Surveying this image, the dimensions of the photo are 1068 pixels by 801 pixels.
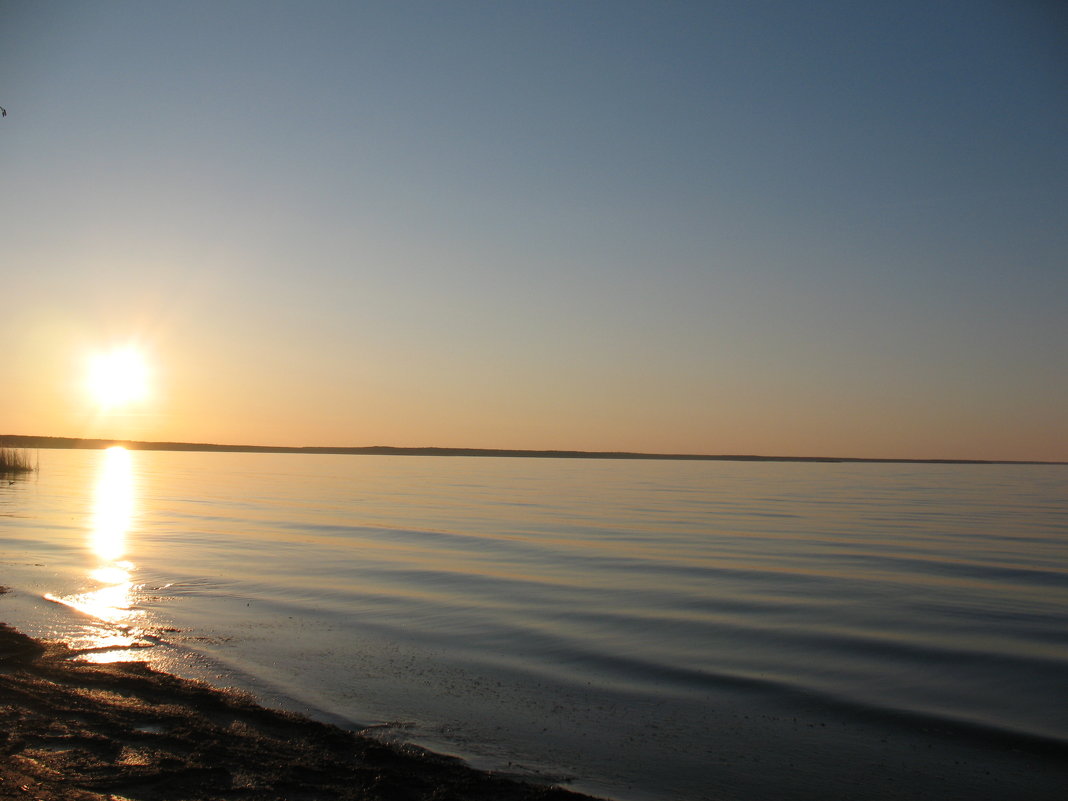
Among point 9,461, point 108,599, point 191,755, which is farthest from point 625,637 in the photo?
point 9,461

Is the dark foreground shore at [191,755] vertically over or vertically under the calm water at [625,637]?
over

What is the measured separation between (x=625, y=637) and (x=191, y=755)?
28.7 feet

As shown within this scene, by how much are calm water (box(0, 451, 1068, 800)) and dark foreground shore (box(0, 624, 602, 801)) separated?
2.90 ft

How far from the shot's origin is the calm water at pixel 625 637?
9.27 m

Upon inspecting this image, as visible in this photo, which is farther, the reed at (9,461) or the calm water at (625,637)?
the reed at (9,461)

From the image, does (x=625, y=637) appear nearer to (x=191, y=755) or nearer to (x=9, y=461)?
(x=191, y=755)

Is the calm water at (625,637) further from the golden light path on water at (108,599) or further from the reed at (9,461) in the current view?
the reed at (9,461)

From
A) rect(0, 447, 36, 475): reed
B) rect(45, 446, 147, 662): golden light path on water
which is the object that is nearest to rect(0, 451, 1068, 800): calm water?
rect(45, 446, 147, 662): golden light path on water

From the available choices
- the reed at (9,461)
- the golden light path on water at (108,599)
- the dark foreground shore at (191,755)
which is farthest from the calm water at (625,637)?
the reed at (9,461)

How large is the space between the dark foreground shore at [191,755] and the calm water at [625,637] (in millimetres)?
885

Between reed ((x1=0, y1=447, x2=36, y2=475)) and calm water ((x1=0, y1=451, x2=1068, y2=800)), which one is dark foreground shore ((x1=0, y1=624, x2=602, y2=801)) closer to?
calm water ((x1=0, y1=451, x2=1068, y2=800))

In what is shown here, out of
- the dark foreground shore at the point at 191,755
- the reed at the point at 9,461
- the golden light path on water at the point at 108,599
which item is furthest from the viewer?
the reed at the point at 9,461

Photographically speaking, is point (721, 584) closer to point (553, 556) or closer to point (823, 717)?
point (553, 556)

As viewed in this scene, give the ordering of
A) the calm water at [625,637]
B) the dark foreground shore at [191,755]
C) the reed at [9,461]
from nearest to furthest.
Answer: the dark foreground shore at [191,755]
the calm water at [625,637]
the reed at [9,461]
